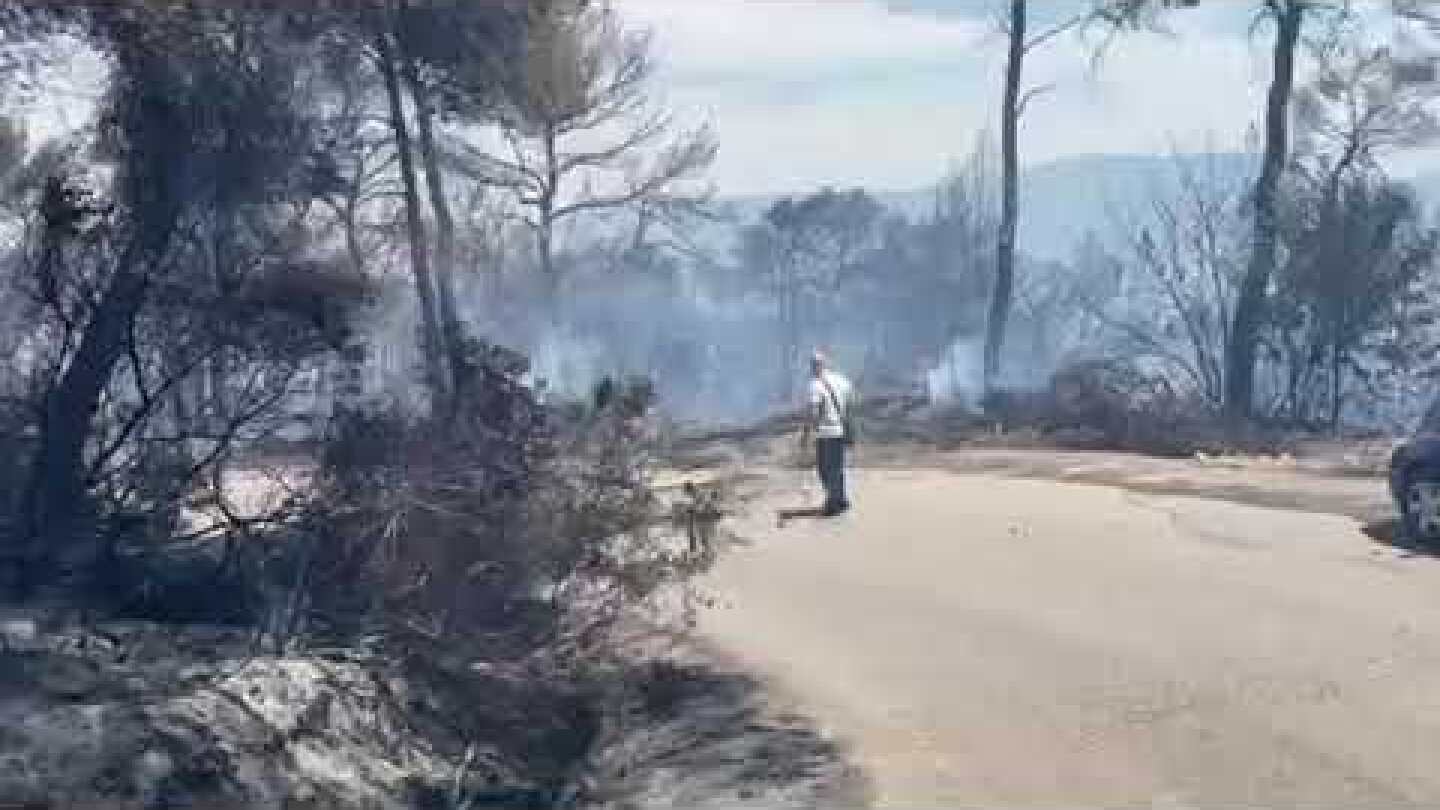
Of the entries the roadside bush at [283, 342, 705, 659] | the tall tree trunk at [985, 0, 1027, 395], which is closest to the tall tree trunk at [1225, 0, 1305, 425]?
the tall tree trunk at [985, 0, 1027, 395]

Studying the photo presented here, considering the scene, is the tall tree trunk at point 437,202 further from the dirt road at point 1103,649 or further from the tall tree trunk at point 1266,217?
the tall tree trunk at point 1266,217

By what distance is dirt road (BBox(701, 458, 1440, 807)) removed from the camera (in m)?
9.05

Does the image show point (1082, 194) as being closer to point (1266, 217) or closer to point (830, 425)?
point (1266, 217)

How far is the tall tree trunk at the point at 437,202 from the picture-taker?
1888cm

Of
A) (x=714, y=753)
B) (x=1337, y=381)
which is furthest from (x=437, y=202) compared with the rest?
(x=714, y=753)

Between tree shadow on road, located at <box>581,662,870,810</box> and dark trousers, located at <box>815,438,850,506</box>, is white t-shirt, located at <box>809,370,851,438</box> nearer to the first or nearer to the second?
dark trousers, located at <box>815,438,850,506</box>

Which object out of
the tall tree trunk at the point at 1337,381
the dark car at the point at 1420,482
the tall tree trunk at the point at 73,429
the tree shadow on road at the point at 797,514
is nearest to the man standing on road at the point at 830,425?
the tree shadow on road at the point at 797,514

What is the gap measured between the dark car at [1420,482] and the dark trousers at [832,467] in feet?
16.3

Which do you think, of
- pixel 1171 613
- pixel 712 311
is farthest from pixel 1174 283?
pixel 712 311

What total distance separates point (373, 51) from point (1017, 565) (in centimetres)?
734

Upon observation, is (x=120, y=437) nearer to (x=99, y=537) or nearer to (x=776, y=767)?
(x=99, y=537)

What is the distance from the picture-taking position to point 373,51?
17.7m

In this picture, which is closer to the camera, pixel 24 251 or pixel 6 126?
pixel 24 251

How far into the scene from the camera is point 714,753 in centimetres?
1019
